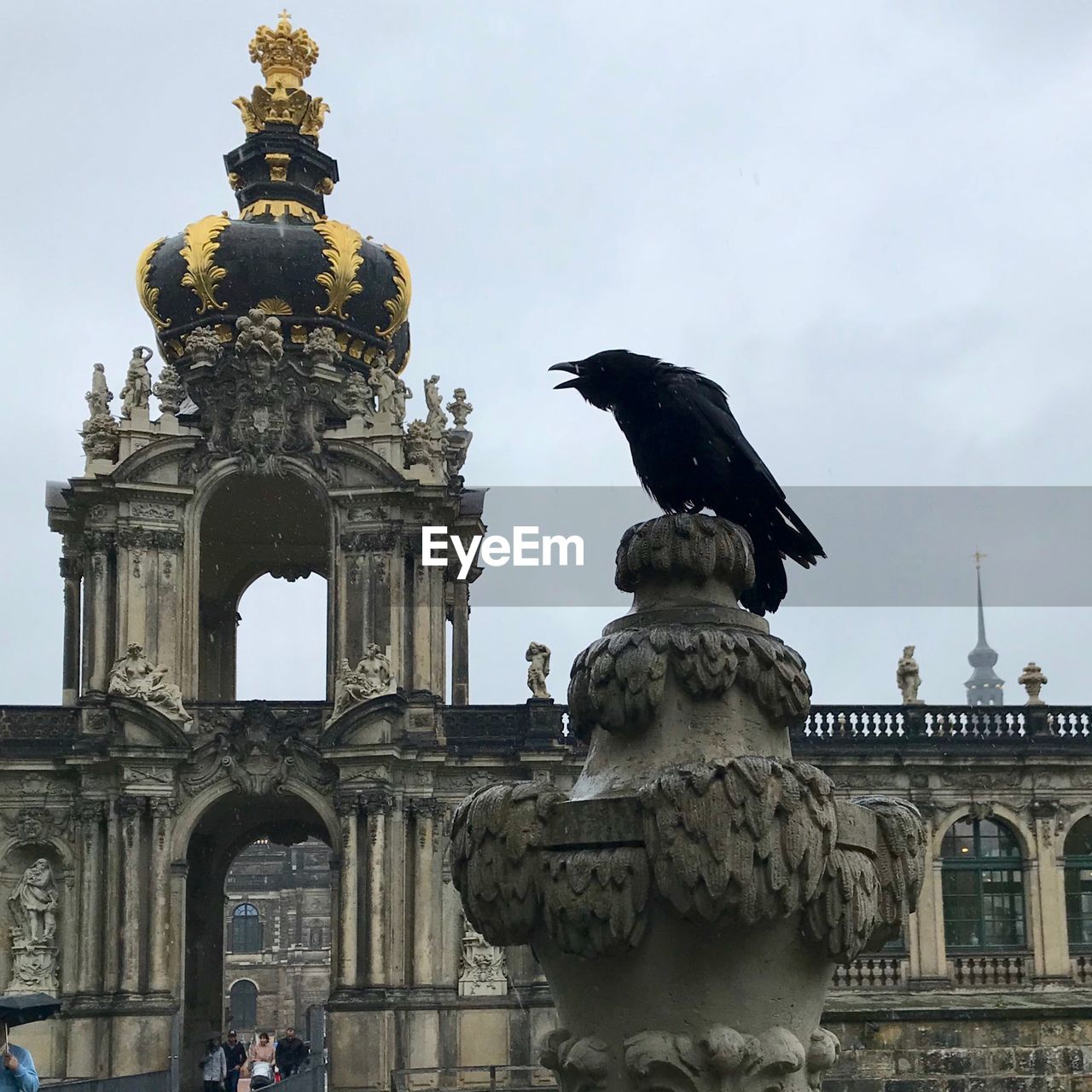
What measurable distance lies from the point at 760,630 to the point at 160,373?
98.2 feet

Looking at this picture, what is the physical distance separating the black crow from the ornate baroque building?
25035 millimetres

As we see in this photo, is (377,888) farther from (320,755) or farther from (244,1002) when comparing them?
(244,1002)

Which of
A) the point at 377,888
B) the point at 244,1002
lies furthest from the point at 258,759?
the point at 244,1002

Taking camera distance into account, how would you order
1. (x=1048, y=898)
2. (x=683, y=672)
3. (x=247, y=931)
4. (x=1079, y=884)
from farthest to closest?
(x=247, y=931) < (x=1079, y=884) < (x=1048, y=898) < (x=683, y=672)

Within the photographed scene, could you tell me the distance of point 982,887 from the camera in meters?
39.4

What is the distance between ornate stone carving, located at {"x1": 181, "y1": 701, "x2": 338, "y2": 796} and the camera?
37.1 m

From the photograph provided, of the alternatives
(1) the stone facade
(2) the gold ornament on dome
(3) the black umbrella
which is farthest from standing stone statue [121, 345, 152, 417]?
(1) the stone facade

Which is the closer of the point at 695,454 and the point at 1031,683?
the point at 695,454

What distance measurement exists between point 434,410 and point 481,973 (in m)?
10.8

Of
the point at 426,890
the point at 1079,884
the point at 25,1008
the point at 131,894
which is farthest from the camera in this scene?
the point at 1079,884

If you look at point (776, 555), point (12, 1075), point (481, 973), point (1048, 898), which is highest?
point (776, 555)

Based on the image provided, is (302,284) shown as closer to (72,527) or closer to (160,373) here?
(160,373)

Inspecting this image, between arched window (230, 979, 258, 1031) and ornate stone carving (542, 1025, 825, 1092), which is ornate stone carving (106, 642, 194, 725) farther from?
arched window (230, 979, 258, 1031)

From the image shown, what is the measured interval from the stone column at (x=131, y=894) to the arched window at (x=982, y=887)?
15.1 meters
